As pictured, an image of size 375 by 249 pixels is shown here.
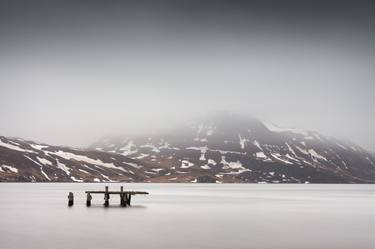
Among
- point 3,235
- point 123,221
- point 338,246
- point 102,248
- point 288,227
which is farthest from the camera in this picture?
point 123,221

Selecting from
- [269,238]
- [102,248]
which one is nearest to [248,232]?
[269,238]

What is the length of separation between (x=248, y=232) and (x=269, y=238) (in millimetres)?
4473

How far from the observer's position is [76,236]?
4347cm

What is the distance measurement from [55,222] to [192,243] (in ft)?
72.1

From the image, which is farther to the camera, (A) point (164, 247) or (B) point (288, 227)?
(B) point (288, 227)

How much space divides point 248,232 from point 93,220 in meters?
19.3

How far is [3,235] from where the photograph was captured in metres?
43.3

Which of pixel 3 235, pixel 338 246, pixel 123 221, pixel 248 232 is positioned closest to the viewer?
pixel 338 246

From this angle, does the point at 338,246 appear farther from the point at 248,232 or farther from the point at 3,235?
the point at 3,235

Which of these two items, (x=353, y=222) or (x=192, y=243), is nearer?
(x=192, y=243)

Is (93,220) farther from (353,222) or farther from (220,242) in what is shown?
(353,222)

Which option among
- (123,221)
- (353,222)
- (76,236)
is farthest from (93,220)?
(353,222)

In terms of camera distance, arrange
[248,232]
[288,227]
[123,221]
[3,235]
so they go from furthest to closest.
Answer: [123,221]
[288,227]
[248,232]
[3,235]

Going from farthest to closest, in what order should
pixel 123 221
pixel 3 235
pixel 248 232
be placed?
pixel 123 221
pixel 248 232
pixel 3 235
